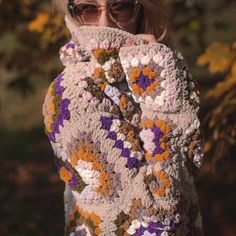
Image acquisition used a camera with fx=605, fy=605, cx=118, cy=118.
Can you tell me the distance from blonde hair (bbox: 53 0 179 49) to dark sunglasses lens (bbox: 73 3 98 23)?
0.09 meters

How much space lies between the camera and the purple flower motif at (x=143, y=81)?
1.95 meters

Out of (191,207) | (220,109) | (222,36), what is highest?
(222,36)

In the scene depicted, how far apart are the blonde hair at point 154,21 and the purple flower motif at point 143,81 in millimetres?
293

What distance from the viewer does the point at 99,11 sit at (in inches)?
81.3

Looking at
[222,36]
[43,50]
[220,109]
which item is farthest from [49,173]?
[222,36]

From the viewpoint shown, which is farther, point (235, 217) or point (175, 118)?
point (235, 217)

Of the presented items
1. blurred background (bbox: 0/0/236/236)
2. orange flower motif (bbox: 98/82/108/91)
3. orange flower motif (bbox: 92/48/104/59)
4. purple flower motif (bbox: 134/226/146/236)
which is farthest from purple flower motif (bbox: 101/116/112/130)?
blurred background (bbox: 0/0/236/236)

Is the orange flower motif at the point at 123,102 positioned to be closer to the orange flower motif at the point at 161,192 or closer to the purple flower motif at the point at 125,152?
the purple flower motif at the point at 125,152

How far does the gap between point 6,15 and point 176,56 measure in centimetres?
238

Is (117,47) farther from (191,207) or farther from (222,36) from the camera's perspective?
(222,36)

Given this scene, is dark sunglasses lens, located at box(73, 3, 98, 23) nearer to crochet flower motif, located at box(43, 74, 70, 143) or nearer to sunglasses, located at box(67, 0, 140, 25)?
sunglasses, located at box(67, 0, 140, 25)

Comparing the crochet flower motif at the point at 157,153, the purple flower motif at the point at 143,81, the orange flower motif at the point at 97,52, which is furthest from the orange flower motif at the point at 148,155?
the orange flower motif at the point at 97,52

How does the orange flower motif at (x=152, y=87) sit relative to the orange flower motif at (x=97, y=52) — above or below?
below

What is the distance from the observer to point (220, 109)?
3059 millimetres
